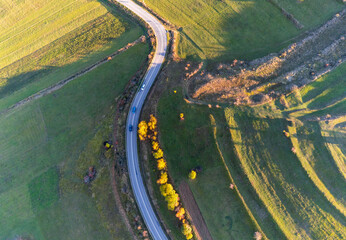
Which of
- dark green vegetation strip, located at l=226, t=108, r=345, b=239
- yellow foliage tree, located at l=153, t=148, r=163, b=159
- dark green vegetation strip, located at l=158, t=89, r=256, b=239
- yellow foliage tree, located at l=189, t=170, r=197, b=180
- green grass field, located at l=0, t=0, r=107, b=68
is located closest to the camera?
dark green vegetation strip, located at l=226, t=108, r=345, b=239

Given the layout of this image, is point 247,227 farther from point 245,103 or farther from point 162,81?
point 162,81

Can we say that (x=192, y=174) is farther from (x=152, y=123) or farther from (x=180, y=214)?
(x=152, y=123)

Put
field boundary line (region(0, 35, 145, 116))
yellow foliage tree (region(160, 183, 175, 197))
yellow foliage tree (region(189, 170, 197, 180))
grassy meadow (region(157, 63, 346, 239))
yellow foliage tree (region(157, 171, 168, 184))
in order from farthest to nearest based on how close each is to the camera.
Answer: field boundary line (region(0, 35, 145, 116)), yellow foliage tree (region(157, 171, 168, 184)), yellow foliage tree (region(189, 170, 197, 180)), yellow foliage tree (region(160, 183, 175, 197)), grassy meadow (region(157, 63, 346, 239))

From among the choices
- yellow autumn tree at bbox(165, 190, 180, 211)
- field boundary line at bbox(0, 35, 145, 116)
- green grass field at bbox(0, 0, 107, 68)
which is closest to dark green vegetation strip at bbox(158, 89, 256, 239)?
yellow autumn tree at bbox(165, 190, 180, 211)

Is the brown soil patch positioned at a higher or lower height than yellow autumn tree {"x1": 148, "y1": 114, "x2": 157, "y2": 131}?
lower

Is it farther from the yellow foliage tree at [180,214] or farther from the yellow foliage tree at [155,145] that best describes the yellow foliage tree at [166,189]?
Result: the yellow foliage tree at [155,145]

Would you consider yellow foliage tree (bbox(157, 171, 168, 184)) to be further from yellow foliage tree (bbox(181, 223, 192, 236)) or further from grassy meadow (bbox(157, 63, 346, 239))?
yellow foliage tree (bbox(181, 223, 192, 236))

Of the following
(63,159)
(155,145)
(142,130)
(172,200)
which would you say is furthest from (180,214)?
(63,159)

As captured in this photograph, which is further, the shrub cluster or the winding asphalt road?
the winding asphalt road
